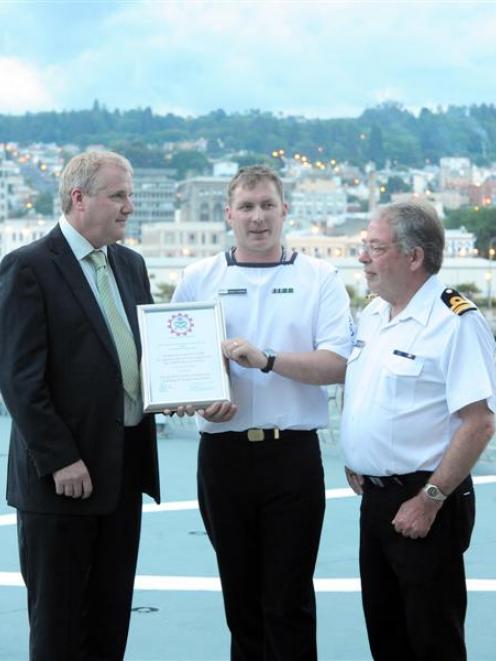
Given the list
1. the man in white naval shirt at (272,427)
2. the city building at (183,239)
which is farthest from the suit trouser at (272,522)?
the city building at (183,239)

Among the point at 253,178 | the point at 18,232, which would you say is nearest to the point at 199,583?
the point at 253,178

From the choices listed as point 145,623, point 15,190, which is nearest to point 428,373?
point 145,623

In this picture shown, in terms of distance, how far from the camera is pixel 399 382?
2.61 metres

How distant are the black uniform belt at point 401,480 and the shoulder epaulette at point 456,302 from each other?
33cm

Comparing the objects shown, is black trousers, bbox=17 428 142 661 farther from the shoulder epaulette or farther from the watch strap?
the shoulder epaulette

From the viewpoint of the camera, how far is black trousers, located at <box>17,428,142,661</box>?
2.74 metres

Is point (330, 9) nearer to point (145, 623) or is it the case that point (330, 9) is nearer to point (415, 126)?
point (415, 126)

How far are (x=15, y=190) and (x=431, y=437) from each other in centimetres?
13018

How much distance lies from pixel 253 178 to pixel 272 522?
0.75 meters

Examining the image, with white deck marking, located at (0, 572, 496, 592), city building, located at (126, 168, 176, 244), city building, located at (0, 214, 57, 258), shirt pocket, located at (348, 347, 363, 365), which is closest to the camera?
shirt pocket, located at (348, 347, 363, 365)

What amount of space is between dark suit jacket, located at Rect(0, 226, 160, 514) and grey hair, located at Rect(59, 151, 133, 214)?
0.31 ft

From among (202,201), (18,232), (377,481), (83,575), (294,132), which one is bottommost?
(18,232)

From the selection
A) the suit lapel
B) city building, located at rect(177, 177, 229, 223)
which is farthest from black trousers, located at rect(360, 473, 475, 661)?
city building, located at rect(177, 177, 229, 223)

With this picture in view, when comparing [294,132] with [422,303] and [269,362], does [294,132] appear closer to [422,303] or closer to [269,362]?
[269,362]
